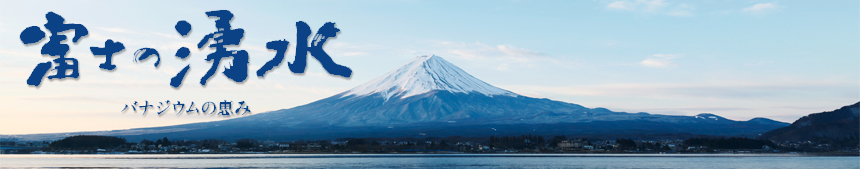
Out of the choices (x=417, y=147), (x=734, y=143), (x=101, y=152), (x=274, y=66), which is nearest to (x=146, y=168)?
(x=274, y=66)

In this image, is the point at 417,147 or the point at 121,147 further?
the point at 417,147

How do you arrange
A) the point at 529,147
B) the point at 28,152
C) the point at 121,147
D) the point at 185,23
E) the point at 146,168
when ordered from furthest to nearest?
the point at 529,147 < the point at 121,147 < the point at 28,152 < the point at 146,168 < the point at 185,23

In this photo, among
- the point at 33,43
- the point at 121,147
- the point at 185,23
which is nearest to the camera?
the point at 33,43

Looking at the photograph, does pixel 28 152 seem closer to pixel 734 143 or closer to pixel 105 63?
pixel 105 63

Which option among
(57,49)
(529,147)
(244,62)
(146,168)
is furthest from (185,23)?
(529,147)

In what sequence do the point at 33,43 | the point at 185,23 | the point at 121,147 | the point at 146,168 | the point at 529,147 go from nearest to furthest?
the point at 33,43, the point at 185,23, the point at 146,168, the point at 121,147, the point at 529,147

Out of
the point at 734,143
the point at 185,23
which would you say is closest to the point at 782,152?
the point at 734,143

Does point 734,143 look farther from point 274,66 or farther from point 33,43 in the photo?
point 33,43

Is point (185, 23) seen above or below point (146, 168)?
above

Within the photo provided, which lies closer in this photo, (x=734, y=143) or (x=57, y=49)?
(x=57, y=49)

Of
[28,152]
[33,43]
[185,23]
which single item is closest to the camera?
[33,43]
